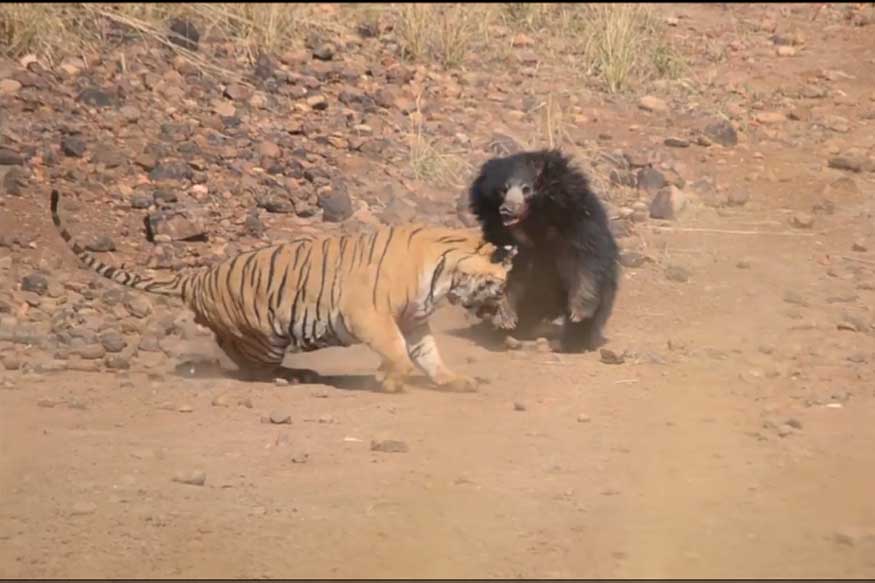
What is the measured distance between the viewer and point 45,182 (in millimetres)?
9648

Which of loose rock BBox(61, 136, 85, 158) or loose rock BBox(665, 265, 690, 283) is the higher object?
loose rock BBox(61, 136, 85, 158)

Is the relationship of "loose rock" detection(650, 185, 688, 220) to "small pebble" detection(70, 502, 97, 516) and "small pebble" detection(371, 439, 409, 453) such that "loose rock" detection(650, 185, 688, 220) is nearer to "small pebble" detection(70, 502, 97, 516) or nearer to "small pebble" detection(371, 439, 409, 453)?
"small pebble" detection(371, 439, 409, 453)

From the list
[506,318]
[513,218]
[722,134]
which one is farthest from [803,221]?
[513,218]

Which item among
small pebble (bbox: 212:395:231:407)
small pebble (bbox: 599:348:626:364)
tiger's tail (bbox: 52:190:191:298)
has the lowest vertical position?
small pebble (bbox: 212:395:231:407)

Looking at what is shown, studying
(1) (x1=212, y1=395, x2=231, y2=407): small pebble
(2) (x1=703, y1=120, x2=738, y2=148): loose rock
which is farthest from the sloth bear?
(2) (x1=703, y1=120, x2=738, y2=148): loose rock

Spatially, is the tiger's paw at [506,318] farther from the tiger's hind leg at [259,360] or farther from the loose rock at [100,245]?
the loose rock at [100,245]

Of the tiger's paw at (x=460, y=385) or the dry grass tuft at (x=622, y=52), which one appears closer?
the tiger's paw at (x=460, y=385)

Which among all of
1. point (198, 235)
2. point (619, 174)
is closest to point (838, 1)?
point (619, 174)

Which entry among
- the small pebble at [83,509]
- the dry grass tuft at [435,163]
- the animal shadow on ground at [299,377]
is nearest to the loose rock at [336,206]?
the dry grass tuft at [435,163]

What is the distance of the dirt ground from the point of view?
204 inches

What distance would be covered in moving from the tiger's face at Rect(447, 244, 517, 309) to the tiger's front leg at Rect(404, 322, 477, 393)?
0.70 feet

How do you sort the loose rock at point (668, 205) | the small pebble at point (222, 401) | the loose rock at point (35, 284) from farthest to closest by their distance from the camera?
the loose rock at point (668, 205)
the loose rock at point (35, 284)
the small pebble at point (222, 401)

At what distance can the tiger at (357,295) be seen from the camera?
23.7 feet

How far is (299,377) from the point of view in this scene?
7.66 meters
